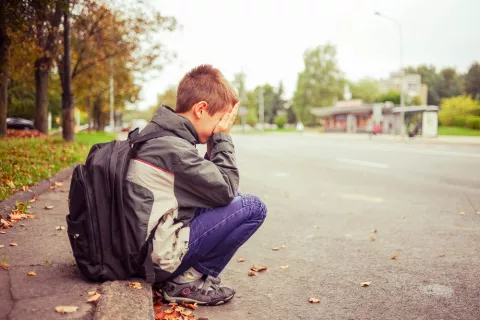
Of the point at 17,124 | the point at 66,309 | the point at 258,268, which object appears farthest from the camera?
the point at 17,124

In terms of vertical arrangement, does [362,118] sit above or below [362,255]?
above

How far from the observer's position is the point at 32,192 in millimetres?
6098

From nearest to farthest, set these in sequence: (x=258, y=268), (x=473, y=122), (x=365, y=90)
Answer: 1. (x=258, y=268)
2. (x=473, y=122)
3. (x=365, y=90)

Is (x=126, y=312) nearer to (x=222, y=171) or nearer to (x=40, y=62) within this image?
(x=222, y=171)

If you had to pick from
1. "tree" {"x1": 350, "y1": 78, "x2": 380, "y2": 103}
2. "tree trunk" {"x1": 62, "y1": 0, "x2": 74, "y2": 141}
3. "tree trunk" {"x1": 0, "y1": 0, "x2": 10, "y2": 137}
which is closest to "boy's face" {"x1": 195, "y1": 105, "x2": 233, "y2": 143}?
"tree trunk" {"x1": 0, "y1": 0, "x2": 10, "y2": 137}

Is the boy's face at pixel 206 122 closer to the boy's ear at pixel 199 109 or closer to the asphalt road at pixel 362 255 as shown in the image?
the boy's ear at pixel 199 109

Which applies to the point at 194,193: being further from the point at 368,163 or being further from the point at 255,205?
the point at 368,163

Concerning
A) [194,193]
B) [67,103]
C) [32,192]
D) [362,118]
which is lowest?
[32,192]

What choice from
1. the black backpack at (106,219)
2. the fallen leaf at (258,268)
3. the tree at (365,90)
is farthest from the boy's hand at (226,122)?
the tree at (365,90)

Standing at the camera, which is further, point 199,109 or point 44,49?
point 44,49

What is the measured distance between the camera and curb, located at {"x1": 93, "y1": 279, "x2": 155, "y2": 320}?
2.39 metres

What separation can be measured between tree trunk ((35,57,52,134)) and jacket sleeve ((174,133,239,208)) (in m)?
18.1

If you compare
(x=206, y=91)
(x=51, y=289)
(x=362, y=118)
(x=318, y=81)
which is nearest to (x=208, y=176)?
(x=206, y=91)

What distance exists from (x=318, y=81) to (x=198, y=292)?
3537 inches
